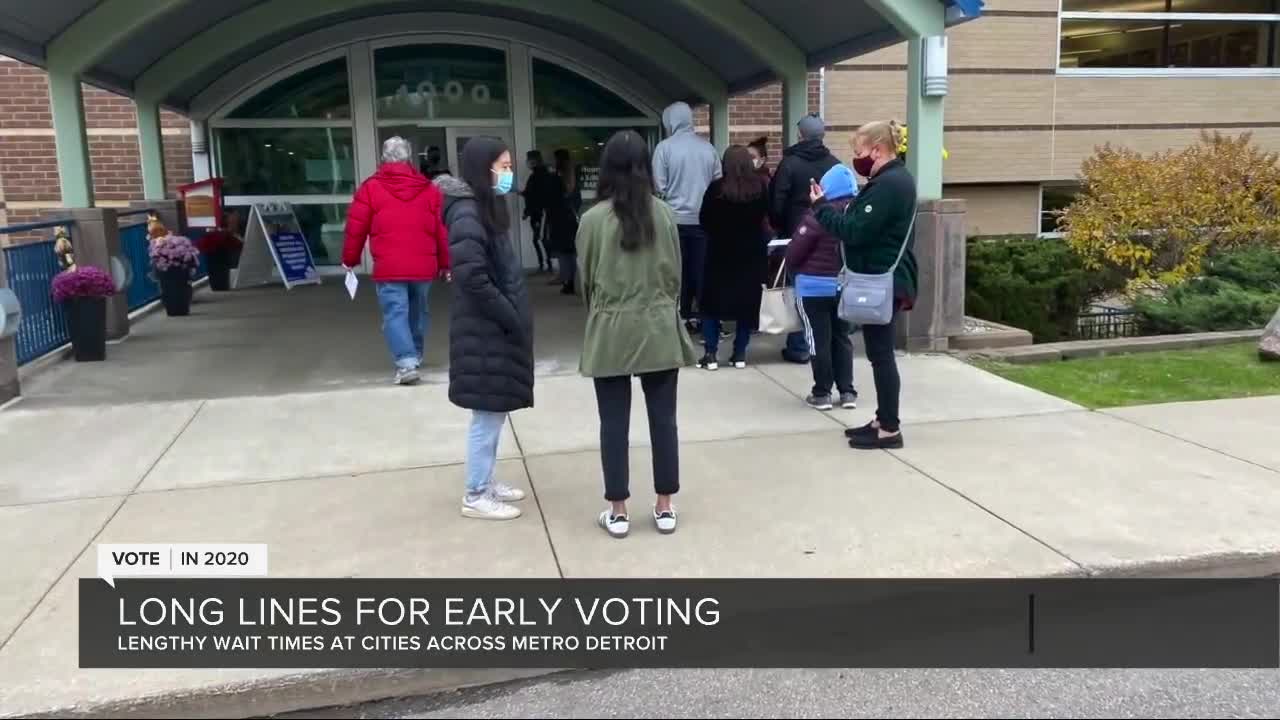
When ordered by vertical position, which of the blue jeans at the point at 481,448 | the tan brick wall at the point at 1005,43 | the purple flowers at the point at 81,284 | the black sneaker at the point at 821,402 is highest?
the tan brick wall at the point at 1005,43

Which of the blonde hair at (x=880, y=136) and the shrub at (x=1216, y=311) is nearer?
the blonde hair at (x=880, y=136)

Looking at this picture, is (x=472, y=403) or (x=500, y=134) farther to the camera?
(x=500, y=134)

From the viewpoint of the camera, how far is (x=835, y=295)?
6.47 m

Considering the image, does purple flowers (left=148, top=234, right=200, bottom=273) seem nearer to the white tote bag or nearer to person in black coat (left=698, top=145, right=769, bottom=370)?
person in black coat (left=698, top=145, right=769, bottom=370)

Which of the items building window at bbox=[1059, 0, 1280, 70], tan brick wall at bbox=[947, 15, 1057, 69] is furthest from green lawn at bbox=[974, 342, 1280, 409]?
building window at bbox=[1059, 0, 1280, 70]

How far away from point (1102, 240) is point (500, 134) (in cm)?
836

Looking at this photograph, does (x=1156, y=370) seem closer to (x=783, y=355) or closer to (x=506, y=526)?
(x=783, y=355)

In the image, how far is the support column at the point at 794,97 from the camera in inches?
402

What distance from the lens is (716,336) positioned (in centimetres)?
798

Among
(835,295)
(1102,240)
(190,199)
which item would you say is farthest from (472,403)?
(190,199)

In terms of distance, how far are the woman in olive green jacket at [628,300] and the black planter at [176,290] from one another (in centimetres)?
823

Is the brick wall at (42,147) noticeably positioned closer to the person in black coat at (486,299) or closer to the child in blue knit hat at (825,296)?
the child in blue knit hat at (825,296)

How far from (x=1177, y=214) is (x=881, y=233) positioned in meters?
6.38

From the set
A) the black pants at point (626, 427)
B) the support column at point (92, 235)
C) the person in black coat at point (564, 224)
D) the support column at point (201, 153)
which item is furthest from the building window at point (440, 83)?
the black pants at point (626, 427)
